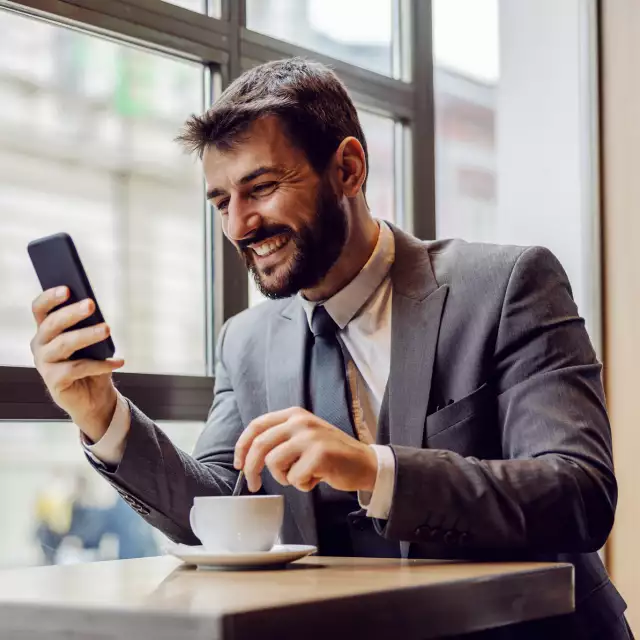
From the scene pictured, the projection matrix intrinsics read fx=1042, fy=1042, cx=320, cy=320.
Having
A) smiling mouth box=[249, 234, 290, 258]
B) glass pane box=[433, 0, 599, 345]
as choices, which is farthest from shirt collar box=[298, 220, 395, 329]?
glass pane box=[433, 0, 599, 345]

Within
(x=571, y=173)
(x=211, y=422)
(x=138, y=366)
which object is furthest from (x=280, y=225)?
(x=571, y=173)

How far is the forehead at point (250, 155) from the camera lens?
1.78 metres

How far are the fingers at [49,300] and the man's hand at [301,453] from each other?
35 centimetres

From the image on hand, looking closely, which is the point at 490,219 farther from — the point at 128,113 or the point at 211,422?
the point at 211,422

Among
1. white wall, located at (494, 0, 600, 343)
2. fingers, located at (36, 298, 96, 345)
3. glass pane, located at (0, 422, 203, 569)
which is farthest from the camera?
white wall, located at (494, 0, 600, 343)

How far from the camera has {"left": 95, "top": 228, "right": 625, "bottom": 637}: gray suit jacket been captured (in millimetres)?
1354

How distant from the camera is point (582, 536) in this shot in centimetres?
145

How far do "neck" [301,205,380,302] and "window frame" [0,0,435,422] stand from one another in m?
0.52

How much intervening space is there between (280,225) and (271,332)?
0.23 metres

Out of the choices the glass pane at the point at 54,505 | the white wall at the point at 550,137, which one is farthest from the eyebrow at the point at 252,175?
the white wall at the point at 550,137

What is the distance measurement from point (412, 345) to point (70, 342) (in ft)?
1.83

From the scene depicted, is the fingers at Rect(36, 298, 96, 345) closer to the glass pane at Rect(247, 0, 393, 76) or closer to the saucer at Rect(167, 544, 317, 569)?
the saucer at Rect(167, 544, 317, 569)

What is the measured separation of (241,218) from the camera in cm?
178

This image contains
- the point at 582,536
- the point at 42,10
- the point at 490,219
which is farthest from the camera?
the point at 490,219
